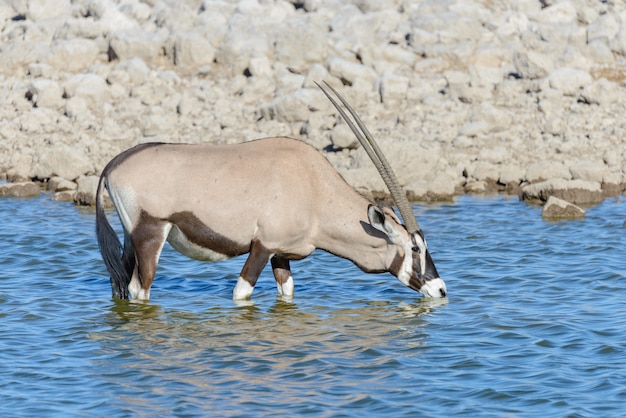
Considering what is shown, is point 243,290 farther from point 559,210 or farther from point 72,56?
point 72,56

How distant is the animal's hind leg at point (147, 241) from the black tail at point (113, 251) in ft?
0.72

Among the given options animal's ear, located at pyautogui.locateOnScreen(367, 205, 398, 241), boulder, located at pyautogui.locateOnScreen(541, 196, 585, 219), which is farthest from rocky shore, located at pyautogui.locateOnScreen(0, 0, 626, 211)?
animal's ear, located at pyautogui.locateOnScreen(367, 205, 398, 241)

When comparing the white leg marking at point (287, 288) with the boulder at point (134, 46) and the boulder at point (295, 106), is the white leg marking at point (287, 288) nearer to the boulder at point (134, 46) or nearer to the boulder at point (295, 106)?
the boulder at point (295, 106)

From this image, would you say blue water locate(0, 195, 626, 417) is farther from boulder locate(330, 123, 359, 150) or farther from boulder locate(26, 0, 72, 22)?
boulder locate(26, 0, 72, 22)

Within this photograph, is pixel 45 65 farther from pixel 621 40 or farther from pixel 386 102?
pixel 621 40

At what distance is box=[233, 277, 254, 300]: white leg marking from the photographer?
10.7 meters

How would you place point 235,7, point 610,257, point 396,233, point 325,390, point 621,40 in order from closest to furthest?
1. point 325,390
2. point 396,233
3. point 610,257
4. point 621,40
5. point 235,7

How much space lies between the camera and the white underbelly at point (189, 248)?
10.5m

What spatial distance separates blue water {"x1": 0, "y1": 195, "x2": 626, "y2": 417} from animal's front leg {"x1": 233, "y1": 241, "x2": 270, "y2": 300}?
0.58 feet

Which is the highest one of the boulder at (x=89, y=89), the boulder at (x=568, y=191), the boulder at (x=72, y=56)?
the boulder at (x=72, y=56)

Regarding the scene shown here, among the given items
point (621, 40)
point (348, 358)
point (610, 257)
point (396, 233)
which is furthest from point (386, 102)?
point (348, 358)

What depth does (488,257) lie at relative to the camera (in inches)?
527

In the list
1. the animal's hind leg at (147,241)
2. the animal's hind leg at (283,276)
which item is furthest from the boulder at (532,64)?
the animal's hind leg at (147,241)

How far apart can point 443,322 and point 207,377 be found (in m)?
2.66
